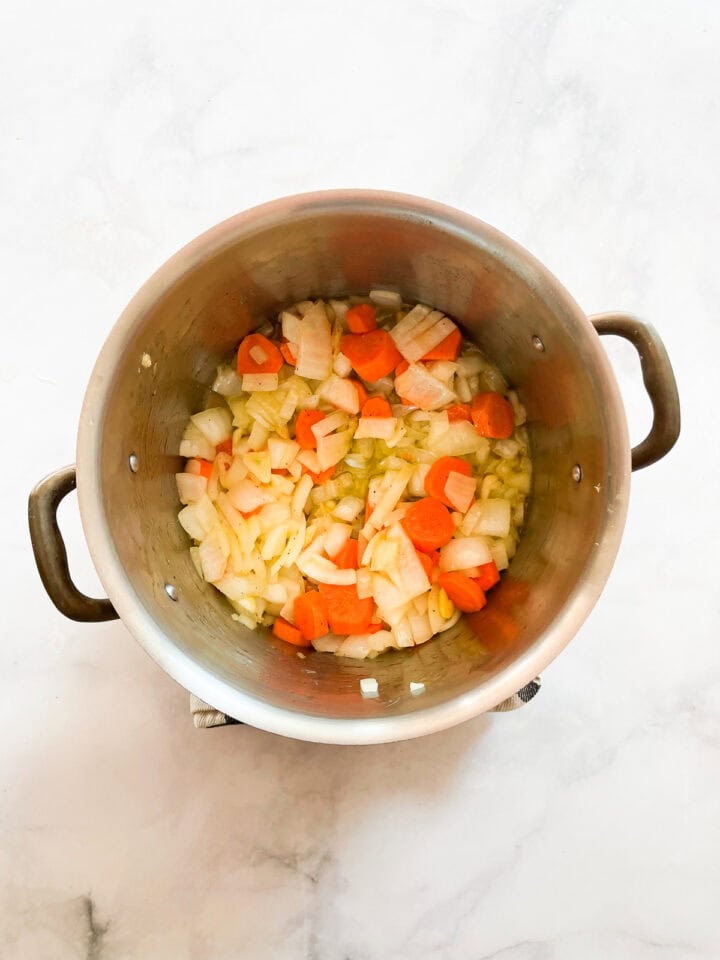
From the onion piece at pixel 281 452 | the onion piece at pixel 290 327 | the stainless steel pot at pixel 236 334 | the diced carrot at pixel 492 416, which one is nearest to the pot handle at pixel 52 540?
the stainless steel pot at pixel 236 334

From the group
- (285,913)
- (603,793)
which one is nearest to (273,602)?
(285,913)

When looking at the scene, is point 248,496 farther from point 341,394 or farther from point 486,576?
point 486,576

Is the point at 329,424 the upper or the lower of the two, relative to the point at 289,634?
upper

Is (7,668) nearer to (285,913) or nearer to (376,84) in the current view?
(285,913)

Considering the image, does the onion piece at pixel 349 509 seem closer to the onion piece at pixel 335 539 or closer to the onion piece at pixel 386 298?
the onion piece at pixel 335 539

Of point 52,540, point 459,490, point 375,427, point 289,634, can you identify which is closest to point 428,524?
point 459,490

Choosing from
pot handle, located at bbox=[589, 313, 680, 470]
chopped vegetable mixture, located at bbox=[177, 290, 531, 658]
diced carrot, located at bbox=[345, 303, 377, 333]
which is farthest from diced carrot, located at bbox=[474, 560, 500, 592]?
diced carrot, located at bbox=[345, 303, 377, 333]
